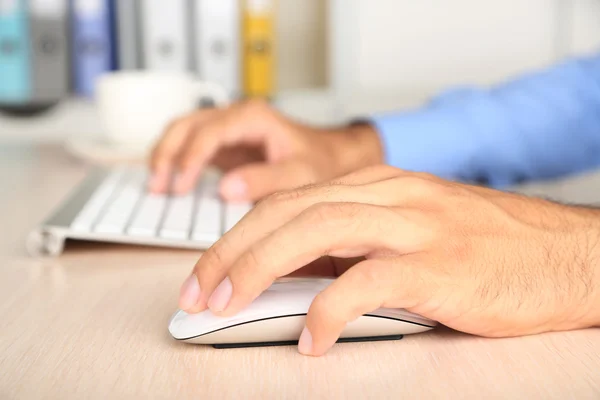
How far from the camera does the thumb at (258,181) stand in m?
0.82

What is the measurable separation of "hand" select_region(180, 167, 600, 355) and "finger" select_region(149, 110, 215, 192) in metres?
0.43

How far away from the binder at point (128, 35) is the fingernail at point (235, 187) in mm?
741

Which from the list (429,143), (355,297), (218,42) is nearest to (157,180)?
(429,143)

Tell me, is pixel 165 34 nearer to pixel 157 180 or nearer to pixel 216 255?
pixel 157 180

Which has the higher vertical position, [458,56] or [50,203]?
[458,56]

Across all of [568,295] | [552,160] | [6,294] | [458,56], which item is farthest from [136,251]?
[458,56]

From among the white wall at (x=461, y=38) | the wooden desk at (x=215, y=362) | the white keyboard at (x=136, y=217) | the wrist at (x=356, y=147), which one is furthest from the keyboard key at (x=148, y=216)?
the white wall at (x=461, y=38)

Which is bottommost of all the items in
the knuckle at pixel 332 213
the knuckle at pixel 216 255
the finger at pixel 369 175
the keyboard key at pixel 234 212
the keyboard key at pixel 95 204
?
the keyboard key at pixel 234 212

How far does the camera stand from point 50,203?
93cm

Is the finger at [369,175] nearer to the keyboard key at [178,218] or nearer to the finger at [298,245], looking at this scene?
the finger at [298,245]

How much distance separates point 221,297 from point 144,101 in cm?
83

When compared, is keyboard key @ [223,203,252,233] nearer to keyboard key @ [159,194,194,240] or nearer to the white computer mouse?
keyboard key @ [159,194,194,240]

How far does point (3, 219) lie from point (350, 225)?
0.52 metres

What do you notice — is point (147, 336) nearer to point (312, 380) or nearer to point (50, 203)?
point (312, 380)
